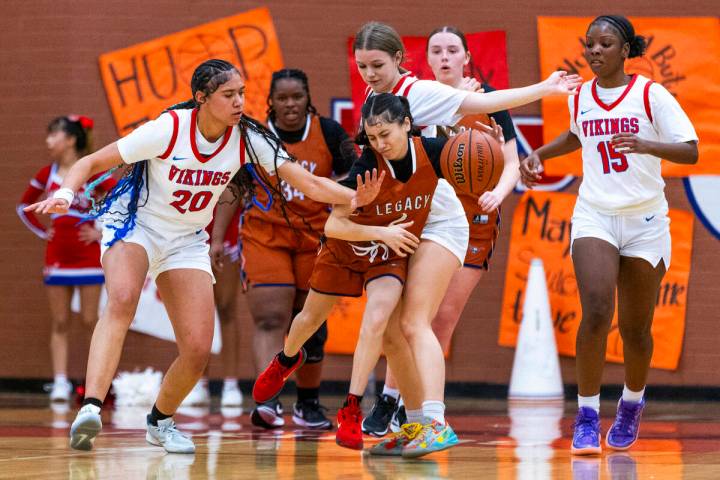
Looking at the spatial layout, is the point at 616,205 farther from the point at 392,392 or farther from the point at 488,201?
the point at 392,392

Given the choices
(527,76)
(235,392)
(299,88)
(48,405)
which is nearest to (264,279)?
(299,88)

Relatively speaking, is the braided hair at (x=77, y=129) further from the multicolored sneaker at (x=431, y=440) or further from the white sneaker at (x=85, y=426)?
the multicolored sneaker at (x=431, y=440)

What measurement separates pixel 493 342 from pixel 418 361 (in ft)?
15.1

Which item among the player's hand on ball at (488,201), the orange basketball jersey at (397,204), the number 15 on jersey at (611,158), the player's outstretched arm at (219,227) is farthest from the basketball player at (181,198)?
the player's outstretched arm at (219,227)

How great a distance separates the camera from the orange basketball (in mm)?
5947

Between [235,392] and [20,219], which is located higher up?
[20,219]

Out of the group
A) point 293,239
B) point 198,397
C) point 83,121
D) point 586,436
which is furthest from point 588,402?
point 83,121

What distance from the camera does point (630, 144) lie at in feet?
19.2

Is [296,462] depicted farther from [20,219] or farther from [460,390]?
[20,219]

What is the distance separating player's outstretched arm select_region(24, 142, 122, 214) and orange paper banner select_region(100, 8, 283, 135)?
4668 mm

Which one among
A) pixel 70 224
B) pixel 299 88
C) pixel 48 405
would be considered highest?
pixel 299 88

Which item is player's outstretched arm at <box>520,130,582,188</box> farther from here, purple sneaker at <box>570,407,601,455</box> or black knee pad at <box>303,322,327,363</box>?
black knee pad at <box>303,322,327,363</box>

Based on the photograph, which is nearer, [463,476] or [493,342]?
[463,476]

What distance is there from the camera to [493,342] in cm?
1033
